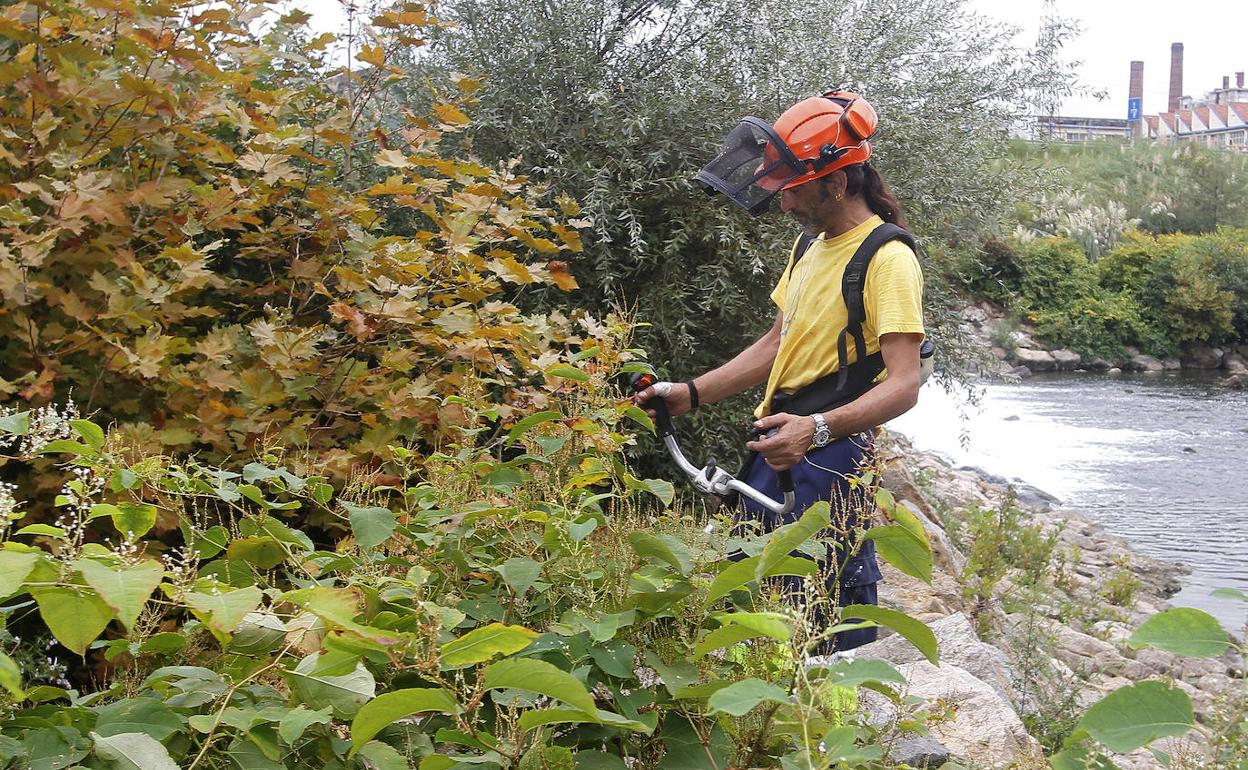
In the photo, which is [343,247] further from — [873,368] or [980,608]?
[980,608]

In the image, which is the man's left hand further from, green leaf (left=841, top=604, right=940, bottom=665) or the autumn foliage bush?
green leaf (left=841, top=604, right=940, bottom=665)

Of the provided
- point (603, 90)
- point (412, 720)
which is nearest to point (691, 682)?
point (412, 720)

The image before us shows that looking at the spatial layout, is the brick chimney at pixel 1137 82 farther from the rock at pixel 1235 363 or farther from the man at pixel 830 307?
the man at pixel 830 307

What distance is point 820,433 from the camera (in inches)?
105

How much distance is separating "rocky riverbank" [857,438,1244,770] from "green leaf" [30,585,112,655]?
2.96 ft

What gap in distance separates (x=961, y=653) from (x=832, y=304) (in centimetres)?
186

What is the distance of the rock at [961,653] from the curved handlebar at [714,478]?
4.07 ft

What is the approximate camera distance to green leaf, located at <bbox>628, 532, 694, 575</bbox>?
51.3 inches

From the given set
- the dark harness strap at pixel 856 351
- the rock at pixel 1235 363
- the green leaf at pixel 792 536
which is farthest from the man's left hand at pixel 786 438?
the rock at pixel 1235 363

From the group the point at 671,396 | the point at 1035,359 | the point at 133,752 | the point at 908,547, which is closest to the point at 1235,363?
the point at 1035,359

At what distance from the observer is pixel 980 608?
5.54 m

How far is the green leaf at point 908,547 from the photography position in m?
1.25

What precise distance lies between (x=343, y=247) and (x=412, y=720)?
195 centimetres

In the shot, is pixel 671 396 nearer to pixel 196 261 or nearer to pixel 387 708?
pixel 196 261
